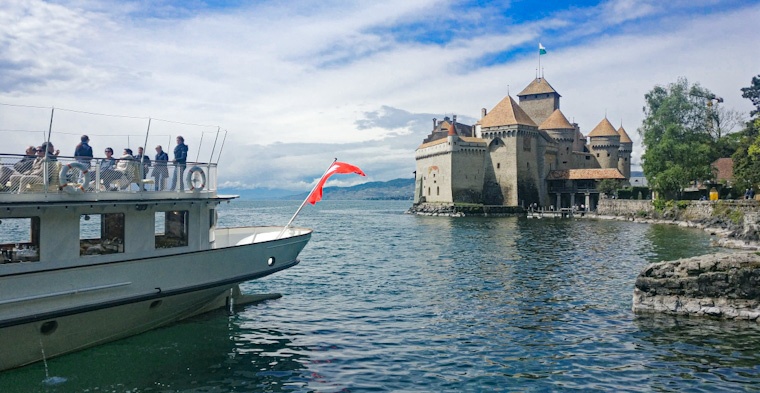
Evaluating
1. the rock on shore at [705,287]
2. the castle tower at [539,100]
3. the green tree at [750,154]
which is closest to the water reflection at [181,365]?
the rock on shore at [705,287]

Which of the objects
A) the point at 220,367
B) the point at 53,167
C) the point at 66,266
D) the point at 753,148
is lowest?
the point at 220,367

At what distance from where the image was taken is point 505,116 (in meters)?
80.5

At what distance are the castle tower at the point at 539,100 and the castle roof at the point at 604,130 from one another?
310 inches

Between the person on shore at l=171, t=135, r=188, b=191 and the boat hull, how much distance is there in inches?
70.5

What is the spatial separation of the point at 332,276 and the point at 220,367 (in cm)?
1175

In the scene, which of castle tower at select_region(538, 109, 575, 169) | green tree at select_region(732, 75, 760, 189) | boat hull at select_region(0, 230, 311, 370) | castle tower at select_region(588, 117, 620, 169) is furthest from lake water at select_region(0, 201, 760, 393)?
castle tower at select_region(588, 117, 620, 169)

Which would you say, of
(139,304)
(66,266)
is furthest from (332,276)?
(66,266)

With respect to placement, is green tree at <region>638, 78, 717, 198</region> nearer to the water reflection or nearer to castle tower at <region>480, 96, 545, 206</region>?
castle tower at <region>480, 96, 545, 206</region>

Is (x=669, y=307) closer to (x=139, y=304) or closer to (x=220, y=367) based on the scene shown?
(x=220, y=367)

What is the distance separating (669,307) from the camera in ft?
49.5

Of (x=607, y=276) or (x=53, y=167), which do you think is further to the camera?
(x=607, y=276)

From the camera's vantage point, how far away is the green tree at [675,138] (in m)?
57.3

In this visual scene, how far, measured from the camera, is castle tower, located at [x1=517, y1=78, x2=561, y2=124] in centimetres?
9394

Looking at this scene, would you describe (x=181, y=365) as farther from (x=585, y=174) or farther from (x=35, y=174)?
(x=585, y=174)
